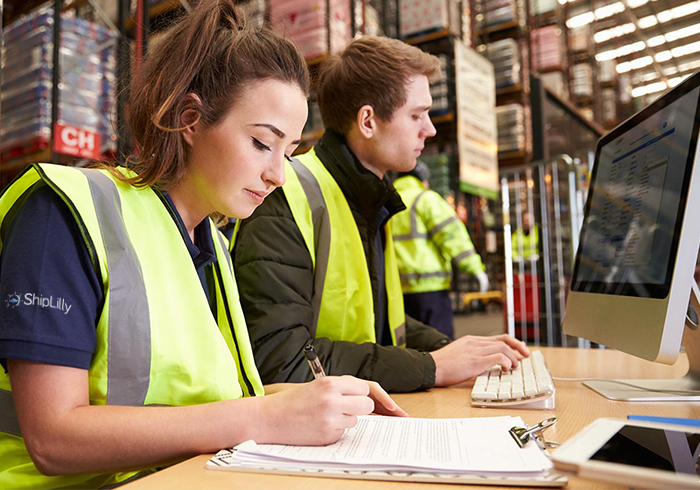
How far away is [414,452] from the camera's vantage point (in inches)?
26.4

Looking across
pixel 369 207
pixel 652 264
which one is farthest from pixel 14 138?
pixel 652 264

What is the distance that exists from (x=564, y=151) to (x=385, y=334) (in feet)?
7.80

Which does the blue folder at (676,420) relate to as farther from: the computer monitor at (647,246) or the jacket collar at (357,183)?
the jacket collar at (357,183)

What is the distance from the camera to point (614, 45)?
13.2m

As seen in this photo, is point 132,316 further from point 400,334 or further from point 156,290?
point 400,334

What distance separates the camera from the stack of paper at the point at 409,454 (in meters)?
0.61

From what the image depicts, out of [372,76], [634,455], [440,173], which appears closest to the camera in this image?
[634,455]

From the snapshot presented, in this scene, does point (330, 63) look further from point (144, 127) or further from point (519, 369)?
point (519, 369)

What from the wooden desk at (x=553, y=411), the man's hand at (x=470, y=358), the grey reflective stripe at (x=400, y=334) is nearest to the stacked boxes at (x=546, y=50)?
the wooden desk at (x=553, y=411)

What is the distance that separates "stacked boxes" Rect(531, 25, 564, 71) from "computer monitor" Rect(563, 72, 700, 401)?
6272mm

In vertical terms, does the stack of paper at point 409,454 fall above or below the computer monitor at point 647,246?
below

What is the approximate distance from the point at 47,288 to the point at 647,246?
3.20 feet

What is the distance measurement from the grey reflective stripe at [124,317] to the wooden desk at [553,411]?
15 cm

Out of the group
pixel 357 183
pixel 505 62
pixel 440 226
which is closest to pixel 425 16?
pixel 505 62
